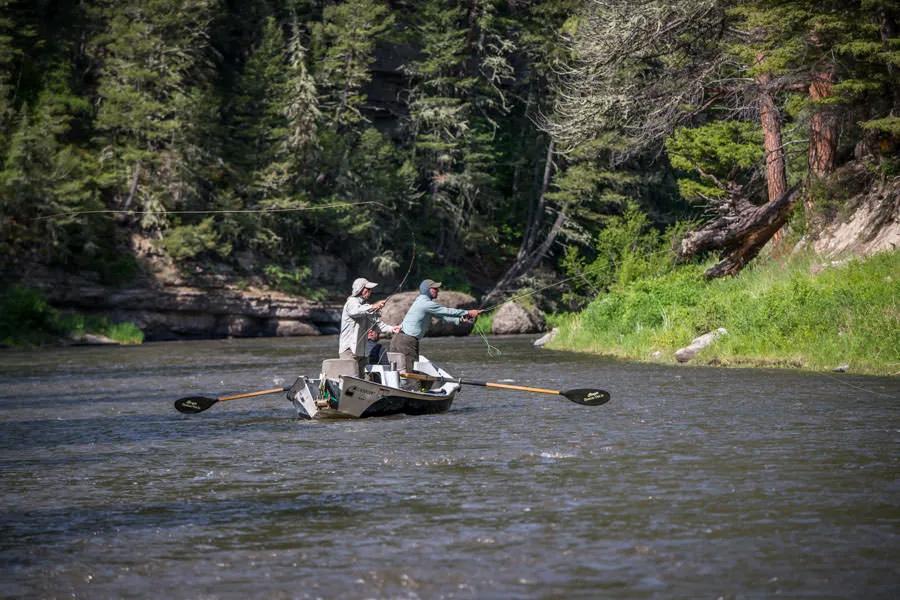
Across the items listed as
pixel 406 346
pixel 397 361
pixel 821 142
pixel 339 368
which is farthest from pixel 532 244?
pixel 339 368

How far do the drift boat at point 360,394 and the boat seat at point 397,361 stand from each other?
0.06 m

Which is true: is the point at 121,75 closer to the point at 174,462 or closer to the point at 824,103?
the point at 824,103

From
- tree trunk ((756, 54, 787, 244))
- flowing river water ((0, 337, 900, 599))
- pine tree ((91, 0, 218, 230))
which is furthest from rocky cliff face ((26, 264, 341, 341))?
flowing river water ((0, 337, 900, 599))

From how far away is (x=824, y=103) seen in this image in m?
22.2

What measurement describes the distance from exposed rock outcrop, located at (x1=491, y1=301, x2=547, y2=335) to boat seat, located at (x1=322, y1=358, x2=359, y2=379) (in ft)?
81.8

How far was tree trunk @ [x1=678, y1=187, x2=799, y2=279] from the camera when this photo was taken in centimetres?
2761

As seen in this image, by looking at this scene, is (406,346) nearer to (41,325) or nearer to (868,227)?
(868,227)

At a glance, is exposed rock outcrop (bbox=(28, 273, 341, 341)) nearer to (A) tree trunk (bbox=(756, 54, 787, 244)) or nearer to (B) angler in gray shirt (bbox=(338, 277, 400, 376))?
(A) tree trunk (bbox=(756, 54, 787, 244))

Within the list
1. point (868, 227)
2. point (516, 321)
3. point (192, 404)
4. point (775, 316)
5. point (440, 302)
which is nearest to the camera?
point (192, 404)

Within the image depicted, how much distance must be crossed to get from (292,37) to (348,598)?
4471cm

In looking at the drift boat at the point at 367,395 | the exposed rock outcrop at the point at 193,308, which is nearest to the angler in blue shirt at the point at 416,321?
the drift boat at the point at 367,395

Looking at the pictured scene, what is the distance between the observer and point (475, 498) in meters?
9.68

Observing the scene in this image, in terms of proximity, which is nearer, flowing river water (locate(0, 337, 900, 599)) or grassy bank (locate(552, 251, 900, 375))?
flowing river water (locate(0, 337, 900, 599))

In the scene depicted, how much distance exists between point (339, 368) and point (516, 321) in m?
25.4
